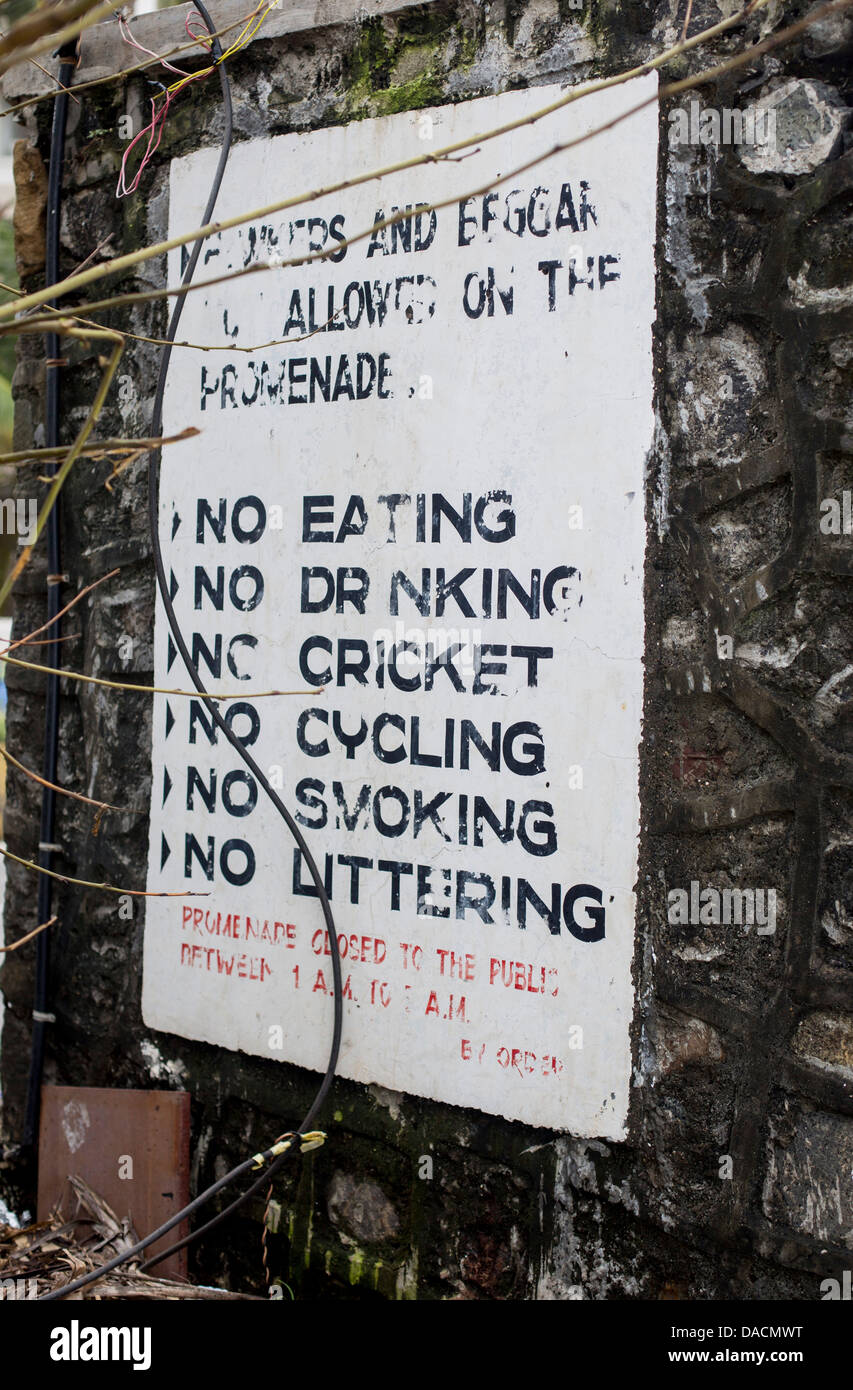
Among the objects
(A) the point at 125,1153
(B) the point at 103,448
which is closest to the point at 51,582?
(A) the point at 125,1153

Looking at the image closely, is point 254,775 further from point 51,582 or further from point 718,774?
point 718,774

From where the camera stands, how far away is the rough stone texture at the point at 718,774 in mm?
2236

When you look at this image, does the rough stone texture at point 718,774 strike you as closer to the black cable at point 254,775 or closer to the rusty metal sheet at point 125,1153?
the black cable at point 254,775

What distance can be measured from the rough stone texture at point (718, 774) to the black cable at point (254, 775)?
19 cm

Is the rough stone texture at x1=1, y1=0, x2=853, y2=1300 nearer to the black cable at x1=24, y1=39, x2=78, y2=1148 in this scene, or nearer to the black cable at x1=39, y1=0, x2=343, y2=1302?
the black cable at x1=39, y1=0, x2=343, y2=1302

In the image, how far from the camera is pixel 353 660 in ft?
9.04

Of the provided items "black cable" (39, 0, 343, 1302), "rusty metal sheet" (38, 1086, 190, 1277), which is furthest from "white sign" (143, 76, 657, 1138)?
"rusty metal sheet" (38, 1086, 190, 1277)

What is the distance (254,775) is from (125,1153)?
1014 millimetres

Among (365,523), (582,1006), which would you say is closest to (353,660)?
(365,523)

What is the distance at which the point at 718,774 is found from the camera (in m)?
2.35

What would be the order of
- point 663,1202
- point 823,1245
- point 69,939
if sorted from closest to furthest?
point 823,1245 → point 663,1202 → point 69,939

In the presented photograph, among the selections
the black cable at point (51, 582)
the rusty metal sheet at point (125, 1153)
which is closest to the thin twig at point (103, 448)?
the black cable at point (51, 582)
